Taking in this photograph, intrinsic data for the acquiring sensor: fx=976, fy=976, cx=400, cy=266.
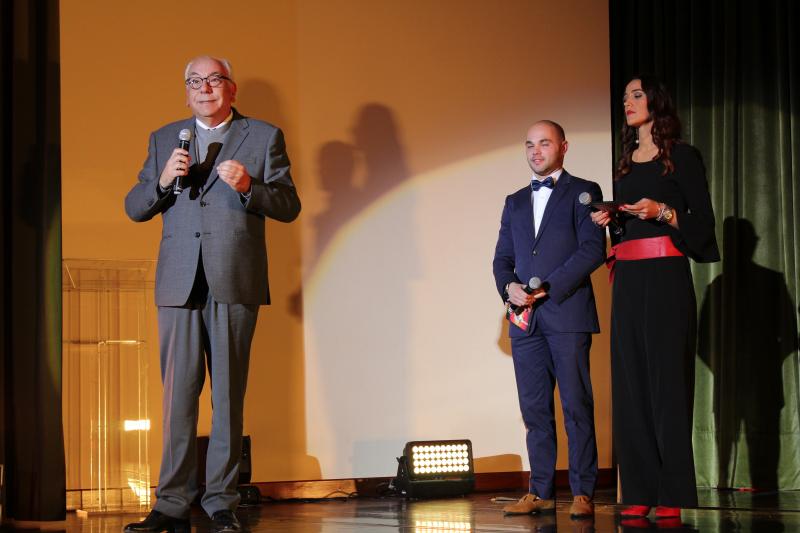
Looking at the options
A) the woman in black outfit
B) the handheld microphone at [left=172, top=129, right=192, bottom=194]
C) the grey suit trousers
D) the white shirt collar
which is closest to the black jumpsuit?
the woman in black outfit

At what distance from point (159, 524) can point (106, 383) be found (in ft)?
2.77

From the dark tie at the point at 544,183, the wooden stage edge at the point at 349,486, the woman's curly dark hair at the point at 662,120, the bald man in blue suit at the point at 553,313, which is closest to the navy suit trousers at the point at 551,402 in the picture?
the bald man in blue suit at the point at 553,313

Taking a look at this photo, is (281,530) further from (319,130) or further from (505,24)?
(505,24)

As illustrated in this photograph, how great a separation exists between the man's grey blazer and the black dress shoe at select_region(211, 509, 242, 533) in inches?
27.1

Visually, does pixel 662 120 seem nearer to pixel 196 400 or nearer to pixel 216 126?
pixel 216 126

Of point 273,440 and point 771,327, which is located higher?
point 771,327

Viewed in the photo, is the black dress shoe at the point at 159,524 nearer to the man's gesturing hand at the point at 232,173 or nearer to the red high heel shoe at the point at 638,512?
the man's gesturing hand at the point at 232,173

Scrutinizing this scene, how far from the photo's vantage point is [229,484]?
10.5 feet

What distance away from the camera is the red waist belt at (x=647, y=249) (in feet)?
11.4

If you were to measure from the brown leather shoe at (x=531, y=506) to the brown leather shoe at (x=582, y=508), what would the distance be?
0.14m

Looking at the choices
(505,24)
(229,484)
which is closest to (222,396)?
(229,484)

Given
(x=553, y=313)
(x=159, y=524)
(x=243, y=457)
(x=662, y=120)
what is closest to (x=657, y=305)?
(x=553, y=313)

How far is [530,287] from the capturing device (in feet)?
12.4

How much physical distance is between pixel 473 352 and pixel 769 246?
1.57 metres
